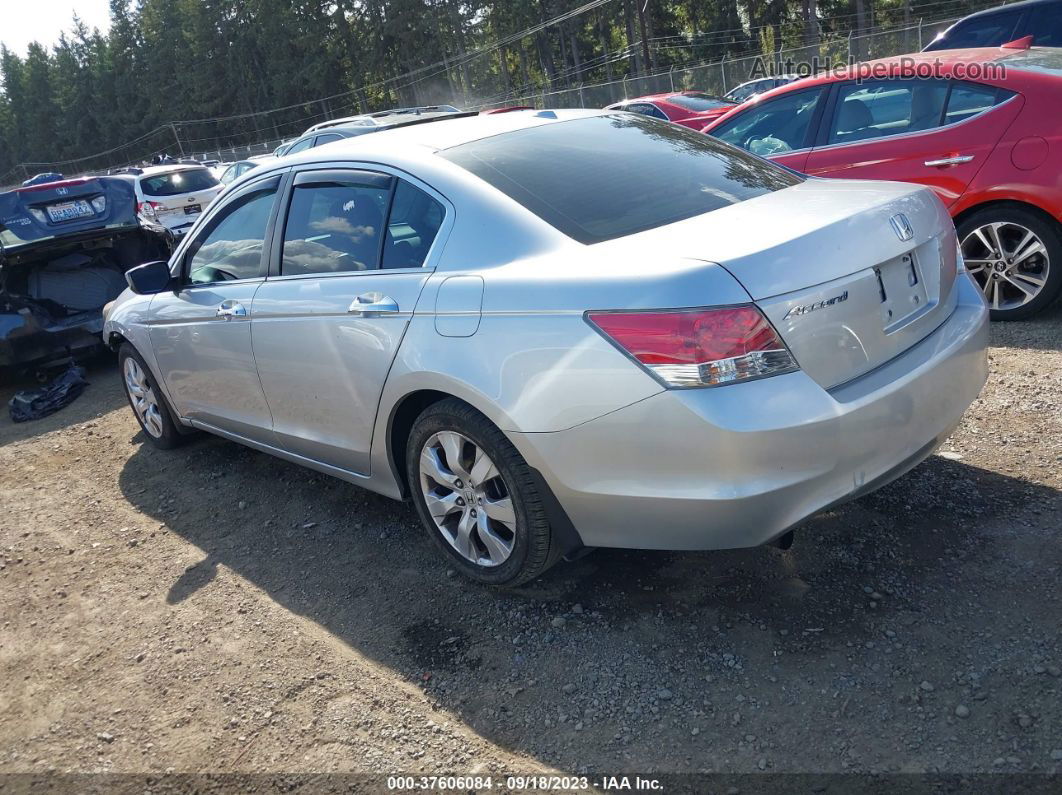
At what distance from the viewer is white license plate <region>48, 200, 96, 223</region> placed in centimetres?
748

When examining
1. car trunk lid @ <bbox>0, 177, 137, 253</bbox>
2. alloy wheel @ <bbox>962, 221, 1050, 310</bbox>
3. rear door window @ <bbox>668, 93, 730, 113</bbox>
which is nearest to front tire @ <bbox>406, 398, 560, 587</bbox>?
alloy wheel @ <bbox>962, 221, 1050, 310</bbox>

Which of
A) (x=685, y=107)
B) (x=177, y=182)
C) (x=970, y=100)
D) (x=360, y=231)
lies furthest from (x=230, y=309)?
(x=177, y=182)

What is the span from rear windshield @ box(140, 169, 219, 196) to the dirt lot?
1286cm

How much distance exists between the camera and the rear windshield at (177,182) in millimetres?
15695

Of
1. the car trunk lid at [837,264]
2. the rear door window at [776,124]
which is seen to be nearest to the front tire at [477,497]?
the car trunk lid at [837,264]

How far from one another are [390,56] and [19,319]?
6523cm

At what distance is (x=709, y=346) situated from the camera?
245 centimetres

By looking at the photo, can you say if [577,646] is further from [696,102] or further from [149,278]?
[696,102]

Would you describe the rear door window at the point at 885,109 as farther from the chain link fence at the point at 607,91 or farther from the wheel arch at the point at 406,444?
the chain link fence at the point at 607,91

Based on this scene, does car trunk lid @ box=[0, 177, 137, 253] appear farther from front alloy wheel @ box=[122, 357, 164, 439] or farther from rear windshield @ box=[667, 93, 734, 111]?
rear windshield @ box=[667, 93, 734, 111]

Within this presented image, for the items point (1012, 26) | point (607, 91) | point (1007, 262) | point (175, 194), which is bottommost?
point (1007, 262)

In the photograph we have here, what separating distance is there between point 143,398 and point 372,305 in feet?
9.84

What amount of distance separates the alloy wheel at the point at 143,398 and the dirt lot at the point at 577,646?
1.31m

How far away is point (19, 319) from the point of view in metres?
7.16
